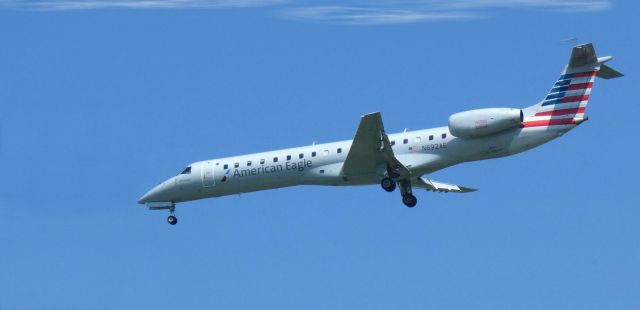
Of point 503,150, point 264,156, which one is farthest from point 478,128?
point 264,156

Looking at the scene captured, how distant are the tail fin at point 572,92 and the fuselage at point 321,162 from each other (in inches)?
13.6

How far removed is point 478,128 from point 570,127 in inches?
126

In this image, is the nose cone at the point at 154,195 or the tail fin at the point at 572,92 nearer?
the tail fin at the point at 572,92

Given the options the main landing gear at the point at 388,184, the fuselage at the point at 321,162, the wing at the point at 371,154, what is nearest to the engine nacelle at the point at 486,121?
the fuselage at the point at 321,162

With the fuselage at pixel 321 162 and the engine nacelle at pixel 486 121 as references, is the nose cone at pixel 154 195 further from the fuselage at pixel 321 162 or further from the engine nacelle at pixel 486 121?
the engine nacelle at pixel 486 121

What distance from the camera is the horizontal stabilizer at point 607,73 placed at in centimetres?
4556

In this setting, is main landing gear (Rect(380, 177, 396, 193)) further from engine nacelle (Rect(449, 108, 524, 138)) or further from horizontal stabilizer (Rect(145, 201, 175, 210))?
horizontal stabilizer (Rect(145, 201, 175, 210))

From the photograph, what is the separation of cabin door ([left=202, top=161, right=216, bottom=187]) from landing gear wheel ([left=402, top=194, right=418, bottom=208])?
7.48 meters

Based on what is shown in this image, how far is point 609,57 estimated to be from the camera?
149ft

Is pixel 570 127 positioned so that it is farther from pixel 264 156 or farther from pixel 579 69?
pixel 264 156

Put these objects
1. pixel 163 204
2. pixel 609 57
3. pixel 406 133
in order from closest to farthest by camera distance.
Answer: pixel 609 57 < pixel 406 133 < pixel 163 204

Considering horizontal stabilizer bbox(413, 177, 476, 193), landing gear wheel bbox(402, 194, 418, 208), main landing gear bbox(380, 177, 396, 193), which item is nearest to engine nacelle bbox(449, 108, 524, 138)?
main landing gear bbox(380, 177, 396, 193)

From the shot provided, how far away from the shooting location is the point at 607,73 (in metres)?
45.8

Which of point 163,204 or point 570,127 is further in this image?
point 163,204
